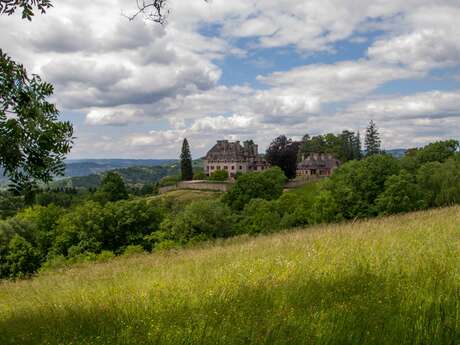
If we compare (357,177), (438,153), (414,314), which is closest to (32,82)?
(414,314)

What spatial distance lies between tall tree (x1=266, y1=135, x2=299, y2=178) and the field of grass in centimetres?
9991

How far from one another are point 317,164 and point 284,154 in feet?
65.2

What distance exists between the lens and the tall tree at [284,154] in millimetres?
108812

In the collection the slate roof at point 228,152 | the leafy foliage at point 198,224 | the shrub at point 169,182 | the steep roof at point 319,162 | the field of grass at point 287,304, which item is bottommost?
the leafy foliage at point 198,224

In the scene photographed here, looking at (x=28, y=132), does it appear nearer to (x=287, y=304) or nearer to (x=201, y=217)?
(x=287, y=304)

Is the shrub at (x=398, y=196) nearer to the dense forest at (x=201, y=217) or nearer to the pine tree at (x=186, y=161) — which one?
the dense forest at (x=201, y=217)

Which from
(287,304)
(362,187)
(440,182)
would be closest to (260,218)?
(362,187)

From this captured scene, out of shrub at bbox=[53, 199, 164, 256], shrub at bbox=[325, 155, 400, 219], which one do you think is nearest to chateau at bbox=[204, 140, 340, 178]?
shrub at bbox=[325, 155, 400, 219]

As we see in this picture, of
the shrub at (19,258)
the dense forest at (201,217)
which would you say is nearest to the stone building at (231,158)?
the dense forest at (201,217)

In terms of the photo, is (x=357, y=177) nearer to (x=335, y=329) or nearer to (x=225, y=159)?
(x=335, y=329)

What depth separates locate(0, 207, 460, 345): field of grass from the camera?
4.21 meters

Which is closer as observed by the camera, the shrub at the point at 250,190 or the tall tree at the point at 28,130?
the tall tree at the point at 28,130

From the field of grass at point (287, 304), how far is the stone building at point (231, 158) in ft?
401

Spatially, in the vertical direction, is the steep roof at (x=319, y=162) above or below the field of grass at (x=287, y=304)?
above
